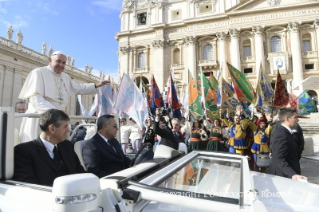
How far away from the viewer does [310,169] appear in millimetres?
7219

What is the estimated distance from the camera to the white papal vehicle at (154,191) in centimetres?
114

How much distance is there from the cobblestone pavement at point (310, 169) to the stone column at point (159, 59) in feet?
83.5

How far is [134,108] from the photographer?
928cm

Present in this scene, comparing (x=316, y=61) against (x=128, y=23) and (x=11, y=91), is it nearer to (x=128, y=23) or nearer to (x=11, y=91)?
(x=128, y=23)

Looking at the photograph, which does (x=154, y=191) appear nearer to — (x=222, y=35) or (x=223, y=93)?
(x=223, y=93)

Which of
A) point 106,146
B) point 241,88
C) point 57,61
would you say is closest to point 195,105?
point 241,88

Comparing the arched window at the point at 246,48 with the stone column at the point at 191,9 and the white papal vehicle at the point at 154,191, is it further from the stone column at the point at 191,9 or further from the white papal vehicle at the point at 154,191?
the white papal vehicle at the point at 154,191

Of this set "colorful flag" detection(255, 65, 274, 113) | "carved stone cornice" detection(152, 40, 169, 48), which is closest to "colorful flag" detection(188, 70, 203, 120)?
"colorful flag" detection(255, 65, 274, 113)

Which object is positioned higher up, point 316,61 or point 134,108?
point 316,61

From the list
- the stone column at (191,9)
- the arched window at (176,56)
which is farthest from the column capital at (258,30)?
the arched window at (176,56)

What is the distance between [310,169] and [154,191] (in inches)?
314

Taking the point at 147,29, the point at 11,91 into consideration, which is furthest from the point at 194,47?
the point at 11,91

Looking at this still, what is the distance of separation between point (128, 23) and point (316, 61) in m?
28.6

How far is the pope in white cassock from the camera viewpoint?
2.65 metres
